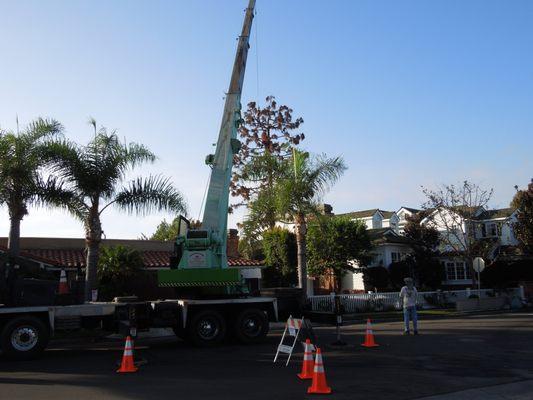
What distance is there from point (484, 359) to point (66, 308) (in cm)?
954

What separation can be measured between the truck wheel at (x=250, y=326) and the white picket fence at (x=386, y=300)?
9.93m

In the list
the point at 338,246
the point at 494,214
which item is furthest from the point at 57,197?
the point at 494,214

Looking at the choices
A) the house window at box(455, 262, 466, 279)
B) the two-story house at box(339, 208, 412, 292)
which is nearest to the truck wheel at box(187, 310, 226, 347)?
the two-story house at box(339, 208, 412, 292)

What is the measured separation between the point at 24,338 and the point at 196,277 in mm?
4420

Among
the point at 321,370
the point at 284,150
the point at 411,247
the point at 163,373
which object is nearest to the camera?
the point at 321,370

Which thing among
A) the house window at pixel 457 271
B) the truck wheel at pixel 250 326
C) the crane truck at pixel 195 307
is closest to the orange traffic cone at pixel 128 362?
the crane truck at pixel 195 307

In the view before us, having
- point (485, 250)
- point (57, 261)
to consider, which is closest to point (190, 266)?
point (57, 261)

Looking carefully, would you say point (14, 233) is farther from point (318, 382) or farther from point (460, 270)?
point (460, 270)

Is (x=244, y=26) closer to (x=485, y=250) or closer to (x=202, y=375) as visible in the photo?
(x=202, y=375)

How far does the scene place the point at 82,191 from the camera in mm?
18906

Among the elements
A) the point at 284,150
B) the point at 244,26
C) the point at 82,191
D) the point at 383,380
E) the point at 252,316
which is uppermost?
the point at 284,150

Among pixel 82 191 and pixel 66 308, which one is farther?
pixel 82 191

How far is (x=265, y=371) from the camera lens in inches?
413

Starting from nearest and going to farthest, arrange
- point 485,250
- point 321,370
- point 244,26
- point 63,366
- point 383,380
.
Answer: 1. point 321,370
2. point 383,380
3. point 63,366
4. point 244,26
5. point 485,250
